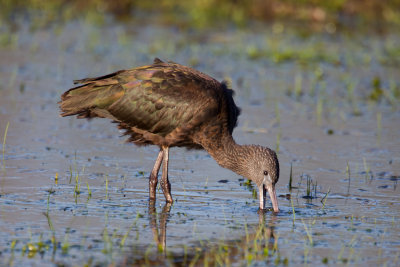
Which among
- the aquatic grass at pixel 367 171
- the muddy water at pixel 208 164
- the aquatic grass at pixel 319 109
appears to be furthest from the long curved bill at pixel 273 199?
the aquatic grass at pixel 319 109

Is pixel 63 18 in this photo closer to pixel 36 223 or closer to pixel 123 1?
pixel 123 1

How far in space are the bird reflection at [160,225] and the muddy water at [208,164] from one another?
2 centimetres

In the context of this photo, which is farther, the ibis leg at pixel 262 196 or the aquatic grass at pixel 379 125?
the aquatic grass at pixel 379 125

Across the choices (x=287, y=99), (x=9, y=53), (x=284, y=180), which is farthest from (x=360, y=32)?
(x=284, y=180)

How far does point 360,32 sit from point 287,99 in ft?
23.3

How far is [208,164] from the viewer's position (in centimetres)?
954

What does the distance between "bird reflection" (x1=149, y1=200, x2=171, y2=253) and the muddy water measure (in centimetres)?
2

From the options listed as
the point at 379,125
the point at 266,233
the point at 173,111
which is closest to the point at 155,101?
the point at 173,111

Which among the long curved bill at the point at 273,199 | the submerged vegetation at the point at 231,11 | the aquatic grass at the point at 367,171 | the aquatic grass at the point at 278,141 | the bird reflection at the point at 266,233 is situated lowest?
the bird reflection at the point at 266,233

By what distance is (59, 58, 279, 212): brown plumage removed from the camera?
780 cm

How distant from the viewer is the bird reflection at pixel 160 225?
6.32 metres

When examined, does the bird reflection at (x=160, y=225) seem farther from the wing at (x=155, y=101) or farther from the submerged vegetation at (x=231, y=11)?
the submerged vegetation at (x=231, y=11)

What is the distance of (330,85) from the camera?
1407 cm

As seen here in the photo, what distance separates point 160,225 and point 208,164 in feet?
9.00
